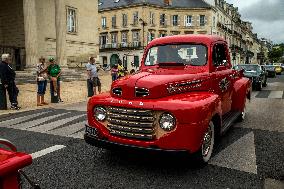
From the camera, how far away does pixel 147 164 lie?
500 cm

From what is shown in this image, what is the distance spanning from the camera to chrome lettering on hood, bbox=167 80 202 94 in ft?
15.9

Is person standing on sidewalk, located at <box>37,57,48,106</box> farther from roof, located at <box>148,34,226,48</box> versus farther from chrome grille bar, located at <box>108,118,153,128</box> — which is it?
chrome grille bar, located at <box>108,118,153,128</box>

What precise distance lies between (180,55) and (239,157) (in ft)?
7.26

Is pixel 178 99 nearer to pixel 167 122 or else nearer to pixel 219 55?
pixel 167 122

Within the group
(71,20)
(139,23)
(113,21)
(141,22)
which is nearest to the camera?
(71,20)

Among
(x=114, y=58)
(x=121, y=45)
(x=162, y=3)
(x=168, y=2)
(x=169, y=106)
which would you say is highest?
(x=168, y=2)

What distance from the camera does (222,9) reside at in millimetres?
69312

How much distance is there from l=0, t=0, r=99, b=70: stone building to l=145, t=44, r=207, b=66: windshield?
1757 cm

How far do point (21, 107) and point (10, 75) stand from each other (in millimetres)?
1423

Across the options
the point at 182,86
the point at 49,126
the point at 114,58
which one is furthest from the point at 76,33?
the point at 114,58

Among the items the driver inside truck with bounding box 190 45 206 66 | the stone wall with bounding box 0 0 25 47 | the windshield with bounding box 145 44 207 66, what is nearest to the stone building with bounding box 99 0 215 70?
the stone wall with bounding box 0 0 25 47

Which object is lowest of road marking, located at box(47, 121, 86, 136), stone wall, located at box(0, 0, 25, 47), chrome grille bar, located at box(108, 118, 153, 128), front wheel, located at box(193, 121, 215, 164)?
road marking, located at box(47, 121, 86, 136)

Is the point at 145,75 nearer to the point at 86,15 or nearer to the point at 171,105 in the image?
the point at 171,105

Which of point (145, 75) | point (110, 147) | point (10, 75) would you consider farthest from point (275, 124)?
point (10, 75)
